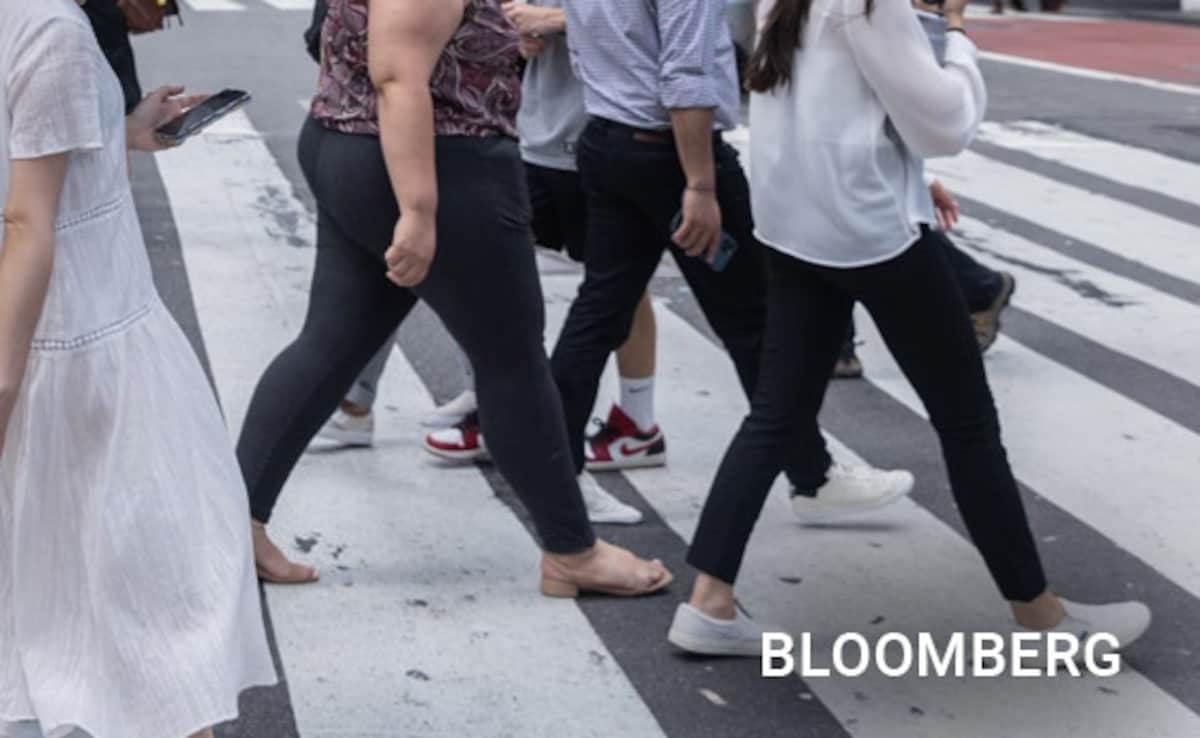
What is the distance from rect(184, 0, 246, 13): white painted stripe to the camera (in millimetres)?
23672

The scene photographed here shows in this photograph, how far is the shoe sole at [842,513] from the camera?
6.05 metres

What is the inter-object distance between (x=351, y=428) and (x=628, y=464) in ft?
2.70

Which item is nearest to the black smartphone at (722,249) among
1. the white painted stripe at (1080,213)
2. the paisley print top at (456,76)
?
the paisley print top at (456,76)

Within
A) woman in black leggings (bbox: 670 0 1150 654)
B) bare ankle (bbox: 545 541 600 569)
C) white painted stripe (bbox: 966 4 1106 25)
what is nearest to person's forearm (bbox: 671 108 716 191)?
woman in black leggings (bbox: 670 0 1150 654)

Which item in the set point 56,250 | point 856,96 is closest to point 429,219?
point 856,96

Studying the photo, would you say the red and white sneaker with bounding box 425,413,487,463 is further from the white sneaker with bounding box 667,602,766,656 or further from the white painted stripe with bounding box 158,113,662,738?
the white sneaker with bounding box 667,602,766,656

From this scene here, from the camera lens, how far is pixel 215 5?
2425cm

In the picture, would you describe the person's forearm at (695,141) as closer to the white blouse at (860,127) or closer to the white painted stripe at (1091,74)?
the white blouse at (860,127)

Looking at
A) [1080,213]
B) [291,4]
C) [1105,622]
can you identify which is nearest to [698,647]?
[1105,622]

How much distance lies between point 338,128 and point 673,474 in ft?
6.30

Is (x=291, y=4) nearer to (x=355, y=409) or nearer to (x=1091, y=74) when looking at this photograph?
(x=1091, y=74)

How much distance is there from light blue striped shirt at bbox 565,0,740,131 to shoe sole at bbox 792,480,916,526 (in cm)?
106

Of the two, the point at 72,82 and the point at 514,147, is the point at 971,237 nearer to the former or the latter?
the point at 514,147

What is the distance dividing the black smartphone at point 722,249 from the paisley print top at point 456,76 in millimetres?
728
